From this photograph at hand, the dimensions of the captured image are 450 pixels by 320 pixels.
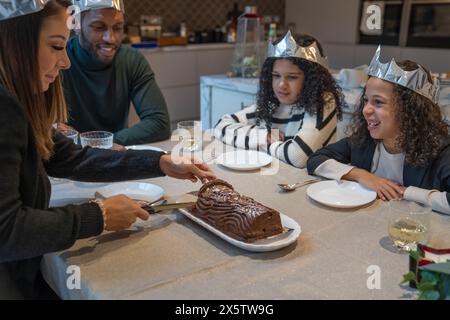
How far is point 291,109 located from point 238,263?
124cm

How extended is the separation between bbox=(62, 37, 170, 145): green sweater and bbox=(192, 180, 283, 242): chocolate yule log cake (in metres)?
1.00

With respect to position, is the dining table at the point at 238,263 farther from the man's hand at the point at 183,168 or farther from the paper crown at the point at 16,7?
the paper crown at the point at 16,7

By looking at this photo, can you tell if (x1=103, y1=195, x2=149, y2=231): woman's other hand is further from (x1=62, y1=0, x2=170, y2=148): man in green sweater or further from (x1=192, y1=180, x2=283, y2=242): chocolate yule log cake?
(x1=62, y1=0, x2=170, y2=148): man in green sweater

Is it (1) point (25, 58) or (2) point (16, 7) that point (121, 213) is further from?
(2) point (16, 7)

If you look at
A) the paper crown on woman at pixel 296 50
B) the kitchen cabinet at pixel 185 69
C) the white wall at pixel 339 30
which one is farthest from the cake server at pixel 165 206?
the white wall at pixel 339 30

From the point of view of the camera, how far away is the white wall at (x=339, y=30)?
160 inches

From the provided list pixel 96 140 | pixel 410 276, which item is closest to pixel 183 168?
pixel 96 140

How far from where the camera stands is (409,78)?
1.47 m

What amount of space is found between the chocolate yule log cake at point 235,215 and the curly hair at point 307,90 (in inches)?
37.1

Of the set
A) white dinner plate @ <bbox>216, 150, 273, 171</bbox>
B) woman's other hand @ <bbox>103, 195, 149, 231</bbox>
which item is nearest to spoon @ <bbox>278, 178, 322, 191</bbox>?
white dinner plate @ <bbox>216, 150, 273, 171</bbox>

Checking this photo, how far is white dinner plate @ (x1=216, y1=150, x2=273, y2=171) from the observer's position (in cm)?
162

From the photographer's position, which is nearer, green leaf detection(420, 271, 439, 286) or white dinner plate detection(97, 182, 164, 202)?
green leaf detection(420, 271, 439, 286)
